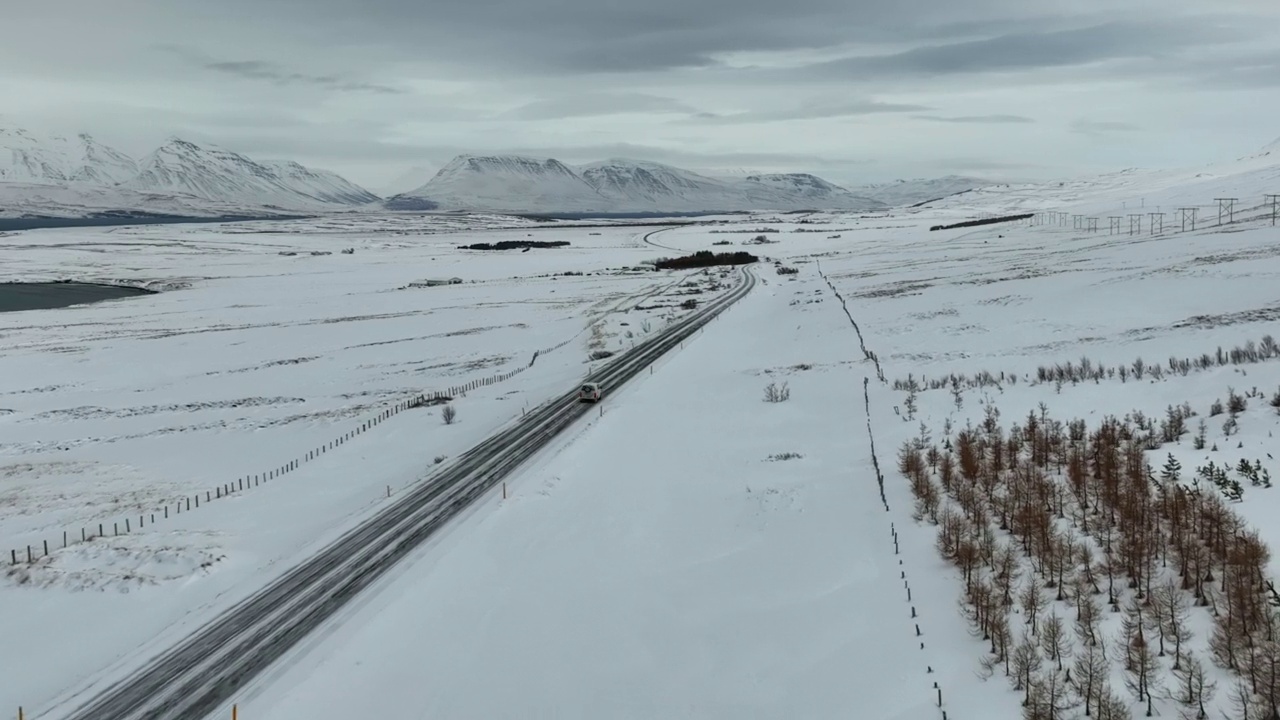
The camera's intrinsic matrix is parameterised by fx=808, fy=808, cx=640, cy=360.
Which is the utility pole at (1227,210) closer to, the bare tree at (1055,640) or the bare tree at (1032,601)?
the bare tree at (1032,601)

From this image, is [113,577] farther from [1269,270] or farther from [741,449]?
[1269,270]

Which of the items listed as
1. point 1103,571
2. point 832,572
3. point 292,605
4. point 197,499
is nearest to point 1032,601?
point 1103,571

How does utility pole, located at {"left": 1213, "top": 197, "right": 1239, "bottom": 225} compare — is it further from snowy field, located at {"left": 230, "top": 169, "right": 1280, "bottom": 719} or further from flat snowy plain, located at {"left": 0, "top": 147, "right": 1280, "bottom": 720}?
snowy field, located at {"left": 230, "top": 169, "right": 1280, "bottom": 719}

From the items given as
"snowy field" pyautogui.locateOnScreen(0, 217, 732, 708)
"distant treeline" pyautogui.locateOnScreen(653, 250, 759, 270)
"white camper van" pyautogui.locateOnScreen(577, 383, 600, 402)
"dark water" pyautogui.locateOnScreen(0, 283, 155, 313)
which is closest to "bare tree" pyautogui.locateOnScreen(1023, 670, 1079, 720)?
"snowy field" pyautogui.locateOnScreen(0, 217, 732, 708)

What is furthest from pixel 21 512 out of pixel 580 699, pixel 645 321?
pixel 645 321

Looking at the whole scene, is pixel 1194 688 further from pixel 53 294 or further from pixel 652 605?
pixel 53 294
